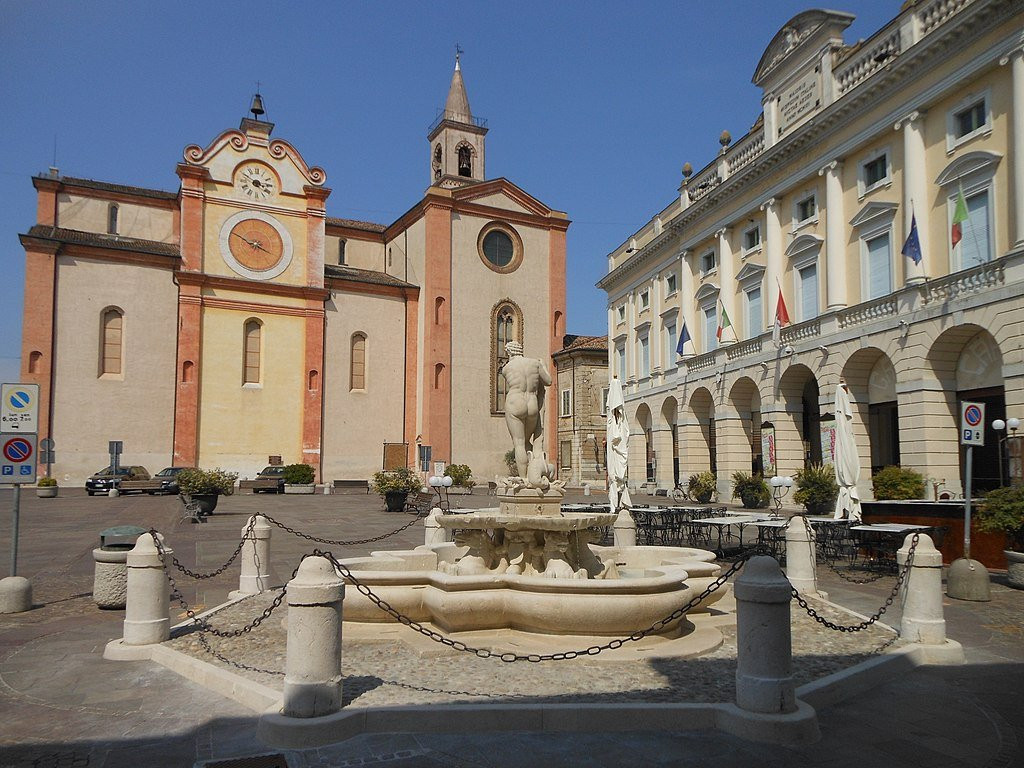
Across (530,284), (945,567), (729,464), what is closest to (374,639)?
(945,567)

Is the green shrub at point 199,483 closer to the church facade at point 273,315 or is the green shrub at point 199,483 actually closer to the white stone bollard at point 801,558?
the church facade at point 273,315

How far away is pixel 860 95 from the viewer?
71.0 feet

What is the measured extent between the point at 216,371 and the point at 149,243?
26.4 ft

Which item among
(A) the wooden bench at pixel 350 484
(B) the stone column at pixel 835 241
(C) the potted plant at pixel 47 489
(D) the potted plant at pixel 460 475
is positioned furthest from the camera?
(A) the wooden bench at pixel 350 484

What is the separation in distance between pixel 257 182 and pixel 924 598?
140ft

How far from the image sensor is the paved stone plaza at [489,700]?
4.67 meters

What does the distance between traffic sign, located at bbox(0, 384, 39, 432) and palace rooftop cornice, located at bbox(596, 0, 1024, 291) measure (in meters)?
20.5

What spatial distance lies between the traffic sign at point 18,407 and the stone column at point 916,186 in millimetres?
19445

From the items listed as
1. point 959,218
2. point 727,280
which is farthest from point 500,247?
point 959,218

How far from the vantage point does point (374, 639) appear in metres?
7.71

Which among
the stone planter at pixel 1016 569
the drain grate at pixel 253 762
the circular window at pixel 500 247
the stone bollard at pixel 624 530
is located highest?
the circular window at pixel 500 247

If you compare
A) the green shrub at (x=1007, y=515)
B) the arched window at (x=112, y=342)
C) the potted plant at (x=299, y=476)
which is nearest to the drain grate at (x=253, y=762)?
the green shrub at (x=1007, y=515)

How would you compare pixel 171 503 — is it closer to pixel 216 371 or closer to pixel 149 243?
pixel 216 371

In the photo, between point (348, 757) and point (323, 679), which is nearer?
point (348, 757)
